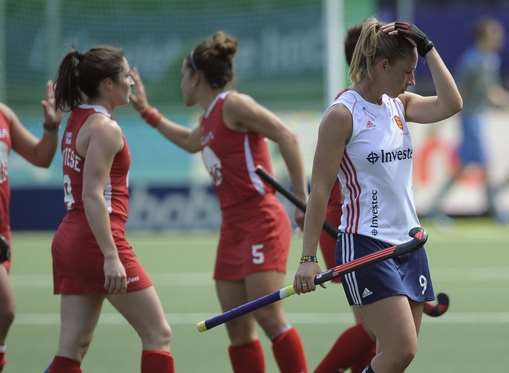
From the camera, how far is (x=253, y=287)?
6.34m

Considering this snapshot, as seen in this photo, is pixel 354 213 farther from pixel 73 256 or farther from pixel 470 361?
pixel 470 361

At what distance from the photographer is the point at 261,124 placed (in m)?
6.39

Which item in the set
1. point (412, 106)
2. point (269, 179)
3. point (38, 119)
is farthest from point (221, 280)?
point (38, 119)

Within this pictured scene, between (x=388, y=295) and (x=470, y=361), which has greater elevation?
(x=388, y=295)

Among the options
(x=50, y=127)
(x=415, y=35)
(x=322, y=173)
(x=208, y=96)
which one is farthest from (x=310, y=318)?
(x=415, y=35)

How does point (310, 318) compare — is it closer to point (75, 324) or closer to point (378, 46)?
point (75, 324)

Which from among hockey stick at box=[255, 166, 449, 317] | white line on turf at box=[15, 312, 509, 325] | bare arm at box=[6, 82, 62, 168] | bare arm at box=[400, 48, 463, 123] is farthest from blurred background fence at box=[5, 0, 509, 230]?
bare arm at box=[400, 48, 463, 123]

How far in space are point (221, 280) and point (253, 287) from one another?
21 centimetres

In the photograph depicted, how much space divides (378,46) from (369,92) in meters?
0.21

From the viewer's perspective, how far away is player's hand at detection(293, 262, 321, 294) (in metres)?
5.04

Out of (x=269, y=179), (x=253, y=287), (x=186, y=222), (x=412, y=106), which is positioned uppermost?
(x=412, y=106)

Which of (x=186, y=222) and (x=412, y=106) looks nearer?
(x=412, y=106)

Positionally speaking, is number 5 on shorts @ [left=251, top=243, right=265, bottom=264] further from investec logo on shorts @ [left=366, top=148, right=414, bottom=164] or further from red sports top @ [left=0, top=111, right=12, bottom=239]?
investec logo on shorts @ [left=366, top=148, right=414, bottom=164]

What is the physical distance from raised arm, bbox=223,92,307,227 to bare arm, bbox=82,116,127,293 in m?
1.11
